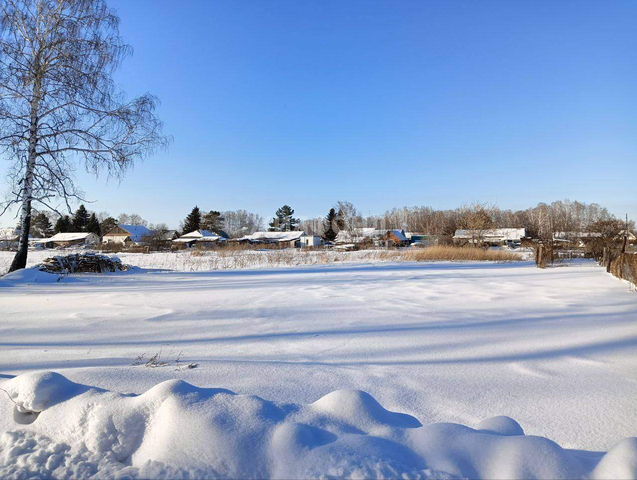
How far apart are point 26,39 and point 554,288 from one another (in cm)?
1451

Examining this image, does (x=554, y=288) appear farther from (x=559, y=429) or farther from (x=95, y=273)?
(x=95, y=273)

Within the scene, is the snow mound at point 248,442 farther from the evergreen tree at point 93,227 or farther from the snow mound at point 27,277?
the evergreen tree at point 93,227

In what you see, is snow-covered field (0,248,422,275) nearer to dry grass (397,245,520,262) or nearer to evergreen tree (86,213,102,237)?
dry grass (397,245,520,262)

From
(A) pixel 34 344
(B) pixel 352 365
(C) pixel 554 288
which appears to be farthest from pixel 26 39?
(C) pixel 554 288

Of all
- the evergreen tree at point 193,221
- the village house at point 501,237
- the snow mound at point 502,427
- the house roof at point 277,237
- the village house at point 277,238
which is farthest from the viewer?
the evergreen tree at point 193,221

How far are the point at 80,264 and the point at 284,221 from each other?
235 ft

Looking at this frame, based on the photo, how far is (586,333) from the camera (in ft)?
13.5

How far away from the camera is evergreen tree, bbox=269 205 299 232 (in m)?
82.2

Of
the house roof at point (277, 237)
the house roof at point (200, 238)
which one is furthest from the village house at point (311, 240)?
the house roof at point (200, 238)

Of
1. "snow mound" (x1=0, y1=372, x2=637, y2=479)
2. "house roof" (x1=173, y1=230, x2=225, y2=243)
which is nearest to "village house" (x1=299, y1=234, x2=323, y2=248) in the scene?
"house roof" (x1=173, y1=230, x2=225, y2=243)

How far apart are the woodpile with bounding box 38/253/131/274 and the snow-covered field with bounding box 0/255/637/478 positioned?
4.30 metres

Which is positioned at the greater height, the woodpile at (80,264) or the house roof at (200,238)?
the house roof at (200,238)

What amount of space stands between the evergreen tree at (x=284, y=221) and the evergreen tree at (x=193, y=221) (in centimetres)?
1739

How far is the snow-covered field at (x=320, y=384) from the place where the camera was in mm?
1171
